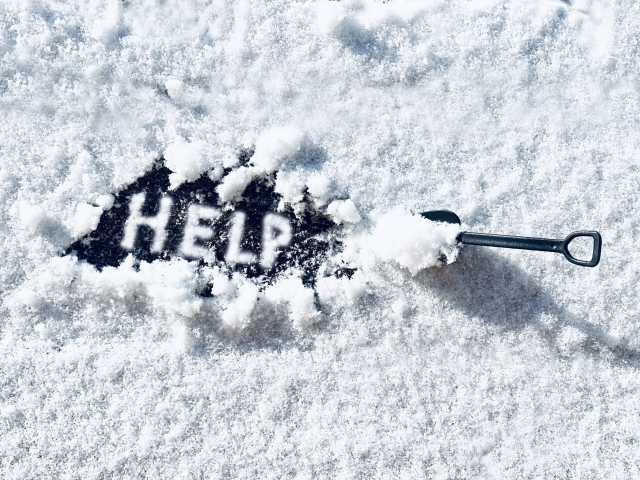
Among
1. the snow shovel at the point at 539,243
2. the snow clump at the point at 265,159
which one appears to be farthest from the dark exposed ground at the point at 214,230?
the snow shovel at the point at 539,243

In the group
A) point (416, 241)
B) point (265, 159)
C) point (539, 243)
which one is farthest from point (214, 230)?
point (539, 243)

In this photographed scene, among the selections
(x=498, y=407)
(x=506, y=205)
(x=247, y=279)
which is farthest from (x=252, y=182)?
(x=498, y=407)

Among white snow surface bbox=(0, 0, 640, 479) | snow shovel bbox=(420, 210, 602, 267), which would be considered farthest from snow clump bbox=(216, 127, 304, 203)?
snow shovel bbox=(420, 210, 602, 267)

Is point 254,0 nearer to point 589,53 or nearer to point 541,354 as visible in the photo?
point 589,53

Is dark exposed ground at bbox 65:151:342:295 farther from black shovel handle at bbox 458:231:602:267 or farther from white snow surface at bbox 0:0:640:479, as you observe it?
black shovel handle at bbox 458:231:602:267

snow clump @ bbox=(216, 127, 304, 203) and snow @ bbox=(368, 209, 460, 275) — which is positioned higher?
snow clump @ bbox=(216, 127, 304, 203)

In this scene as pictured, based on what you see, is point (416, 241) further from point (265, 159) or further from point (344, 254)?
point (265, 159)

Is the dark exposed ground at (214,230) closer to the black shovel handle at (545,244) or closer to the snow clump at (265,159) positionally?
the snow clump at (265,159)

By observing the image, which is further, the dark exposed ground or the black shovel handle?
the dark exposed ground
